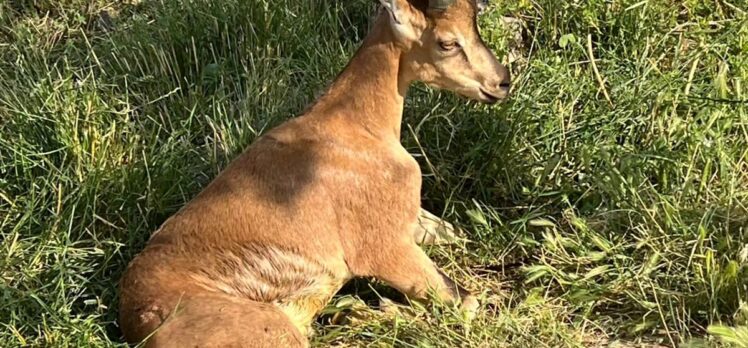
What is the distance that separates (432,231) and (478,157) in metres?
0.58

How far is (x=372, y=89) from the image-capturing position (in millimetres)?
4738

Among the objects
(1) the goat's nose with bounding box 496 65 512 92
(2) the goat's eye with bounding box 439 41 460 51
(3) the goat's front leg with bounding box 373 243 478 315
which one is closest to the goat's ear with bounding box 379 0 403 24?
(2) the goat's eye with bounding box 439 41 460 51

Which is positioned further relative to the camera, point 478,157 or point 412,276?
point 478,157

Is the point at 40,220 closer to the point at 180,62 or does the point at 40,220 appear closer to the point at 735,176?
the point at 180,62

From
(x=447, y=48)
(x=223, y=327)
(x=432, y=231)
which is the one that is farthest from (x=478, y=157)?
(x=223, y=327)

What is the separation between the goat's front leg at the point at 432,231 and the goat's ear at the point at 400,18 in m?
1.03

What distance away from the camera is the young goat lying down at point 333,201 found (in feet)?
14.7

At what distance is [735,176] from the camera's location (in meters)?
5.06

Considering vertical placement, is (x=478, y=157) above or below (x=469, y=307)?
above

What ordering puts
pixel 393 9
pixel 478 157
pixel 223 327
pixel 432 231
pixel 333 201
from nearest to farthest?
pixel 223 327
pixel 393 9
pixel 333 201
pixel 432 231
pixel 478 157

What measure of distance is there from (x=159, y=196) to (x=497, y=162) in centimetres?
186

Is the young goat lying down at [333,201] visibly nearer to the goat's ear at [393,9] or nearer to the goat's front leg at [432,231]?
the goat's ear at [393,9]

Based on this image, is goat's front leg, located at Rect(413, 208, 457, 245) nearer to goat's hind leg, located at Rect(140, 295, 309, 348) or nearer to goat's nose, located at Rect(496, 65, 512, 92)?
goat's nose, located at Rect(496, 65, 512, 92)

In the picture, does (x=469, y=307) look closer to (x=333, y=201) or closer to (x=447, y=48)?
(x=333, y=201)
